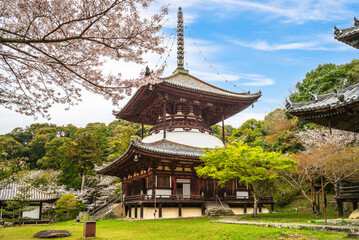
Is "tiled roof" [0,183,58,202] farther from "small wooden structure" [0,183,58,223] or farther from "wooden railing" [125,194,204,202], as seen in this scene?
"wooden railing" [125,194,204,202]

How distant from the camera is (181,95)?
71.4ft

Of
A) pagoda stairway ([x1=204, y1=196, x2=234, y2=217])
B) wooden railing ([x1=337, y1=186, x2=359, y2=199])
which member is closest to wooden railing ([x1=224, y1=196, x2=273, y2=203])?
pagoda stairway ([x1=204, y1=196, x2=234, y2=217])

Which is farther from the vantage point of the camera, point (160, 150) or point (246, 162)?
point (160, 150)

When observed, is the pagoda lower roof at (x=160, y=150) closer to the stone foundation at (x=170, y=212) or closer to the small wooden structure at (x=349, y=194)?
the stone foundation at (x=170, y=212)

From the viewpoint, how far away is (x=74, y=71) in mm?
6836

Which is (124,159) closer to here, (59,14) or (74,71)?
(74,71)

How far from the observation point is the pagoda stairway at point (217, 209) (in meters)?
18.3

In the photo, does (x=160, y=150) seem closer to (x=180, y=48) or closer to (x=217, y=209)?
(x=217, y=209)

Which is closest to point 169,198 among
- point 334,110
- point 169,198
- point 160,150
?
point 169,198

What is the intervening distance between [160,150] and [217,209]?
219 inches

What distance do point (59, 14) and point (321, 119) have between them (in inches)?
311

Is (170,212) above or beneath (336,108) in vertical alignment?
beneath

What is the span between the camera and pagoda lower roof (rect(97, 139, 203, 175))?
1734 cm

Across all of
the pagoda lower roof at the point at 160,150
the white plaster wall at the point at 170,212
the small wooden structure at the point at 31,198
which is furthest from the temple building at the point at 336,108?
the small wooden structure at the point at 31,198
